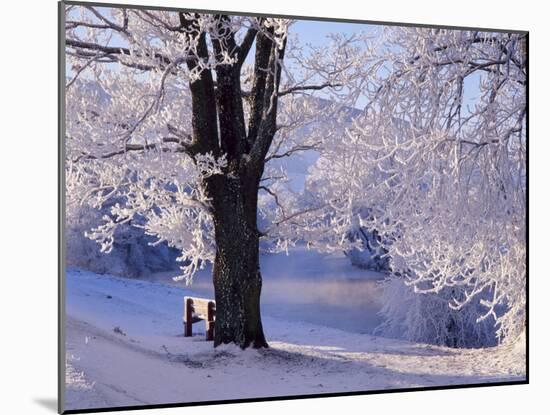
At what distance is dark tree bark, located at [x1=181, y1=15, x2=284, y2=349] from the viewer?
21.3 ft

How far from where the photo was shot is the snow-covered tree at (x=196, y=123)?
6.11 meters

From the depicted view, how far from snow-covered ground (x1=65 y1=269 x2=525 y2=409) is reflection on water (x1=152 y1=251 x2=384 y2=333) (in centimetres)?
7

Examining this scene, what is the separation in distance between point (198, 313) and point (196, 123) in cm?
130

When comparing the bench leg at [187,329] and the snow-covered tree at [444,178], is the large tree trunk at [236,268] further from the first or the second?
the snow-covered tree at [444,178]

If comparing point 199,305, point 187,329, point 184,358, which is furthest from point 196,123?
point 184,358

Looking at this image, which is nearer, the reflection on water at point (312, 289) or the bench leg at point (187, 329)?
the bench leg at point (187, 329)

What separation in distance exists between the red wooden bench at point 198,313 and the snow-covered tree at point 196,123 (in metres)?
0.07

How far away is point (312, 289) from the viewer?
664 centimetres

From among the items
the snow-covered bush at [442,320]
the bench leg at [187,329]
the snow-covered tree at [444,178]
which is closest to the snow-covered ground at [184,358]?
the bench leg at [187,329]

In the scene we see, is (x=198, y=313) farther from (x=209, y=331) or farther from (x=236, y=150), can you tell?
(x=236, y=150)

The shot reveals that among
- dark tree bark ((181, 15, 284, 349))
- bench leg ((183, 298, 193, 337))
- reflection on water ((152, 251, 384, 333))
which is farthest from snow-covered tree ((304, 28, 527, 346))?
bench leg ((183, 298, 193, 337))

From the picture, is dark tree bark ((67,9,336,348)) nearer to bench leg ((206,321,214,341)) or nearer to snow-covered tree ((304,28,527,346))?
bench leg ((206,321,214,341))

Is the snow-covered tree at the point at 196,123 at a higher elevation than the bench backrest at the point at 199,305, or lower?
higher
